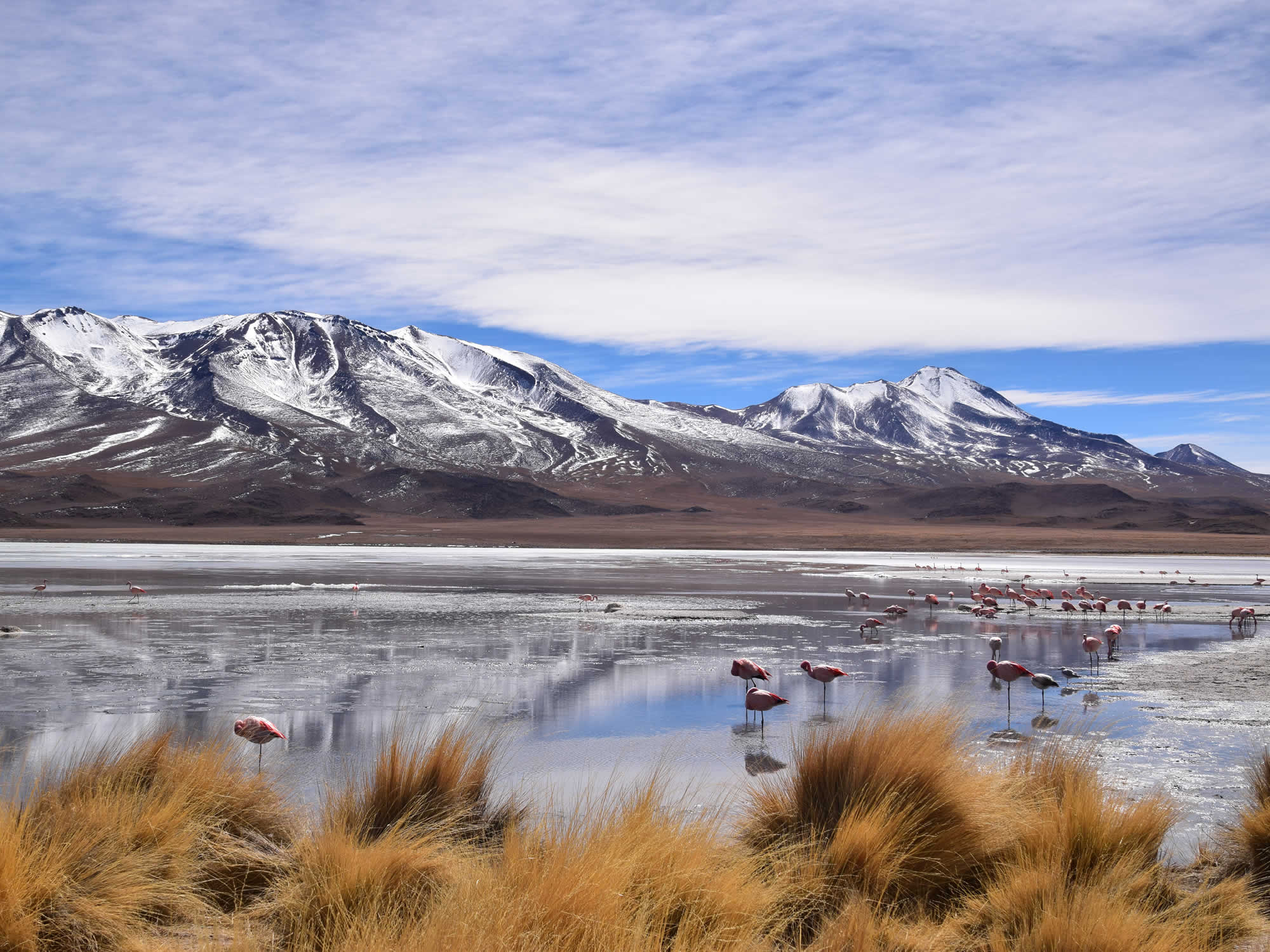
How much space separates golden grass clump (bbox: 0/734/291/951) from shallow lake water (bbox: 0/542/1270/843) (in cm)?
163

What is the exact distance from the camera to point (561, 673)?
14406 millimetres

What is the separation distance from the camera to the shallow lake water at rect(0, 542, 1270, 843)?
921cm

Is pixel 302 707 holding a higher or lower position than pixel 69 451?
lower

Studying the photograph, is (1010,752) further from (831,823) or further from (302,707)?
(302,707)

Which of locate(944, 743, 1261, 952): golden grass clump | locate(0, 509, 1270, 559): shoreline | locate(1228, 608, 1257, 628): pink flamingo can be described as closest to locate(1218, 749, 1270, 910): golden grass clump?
locate(944, 743, 1261, 952): golden grass clump

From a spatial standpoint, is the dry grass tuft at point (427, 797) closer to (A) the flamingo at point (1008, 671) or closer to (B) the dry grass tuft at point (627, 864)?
(B) the dry grass tuft at point (627, 864)

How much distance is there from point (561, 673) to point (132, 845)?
9.39m

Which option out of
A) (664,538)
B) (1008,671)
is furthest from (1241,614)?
(664,538)

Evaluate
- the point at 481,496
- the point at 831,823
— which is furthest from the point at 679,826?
the point at 481,496

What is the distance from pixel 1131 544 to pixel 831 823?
236ft

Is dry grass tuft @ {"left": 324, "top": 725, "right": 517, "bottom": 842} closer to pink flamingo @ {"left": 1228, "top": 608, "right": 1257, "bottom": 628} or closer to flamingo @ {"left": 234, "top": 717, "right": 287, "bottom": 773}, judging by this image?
flamingo @ {"left": 234, "top": 717, "right": 287, "bottom": 773}

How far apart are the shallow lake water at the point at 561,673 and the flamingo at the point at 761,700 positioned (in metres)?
0.25

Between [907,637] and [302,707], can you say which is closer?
[302,707]

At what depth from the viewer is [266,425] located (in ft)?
543
